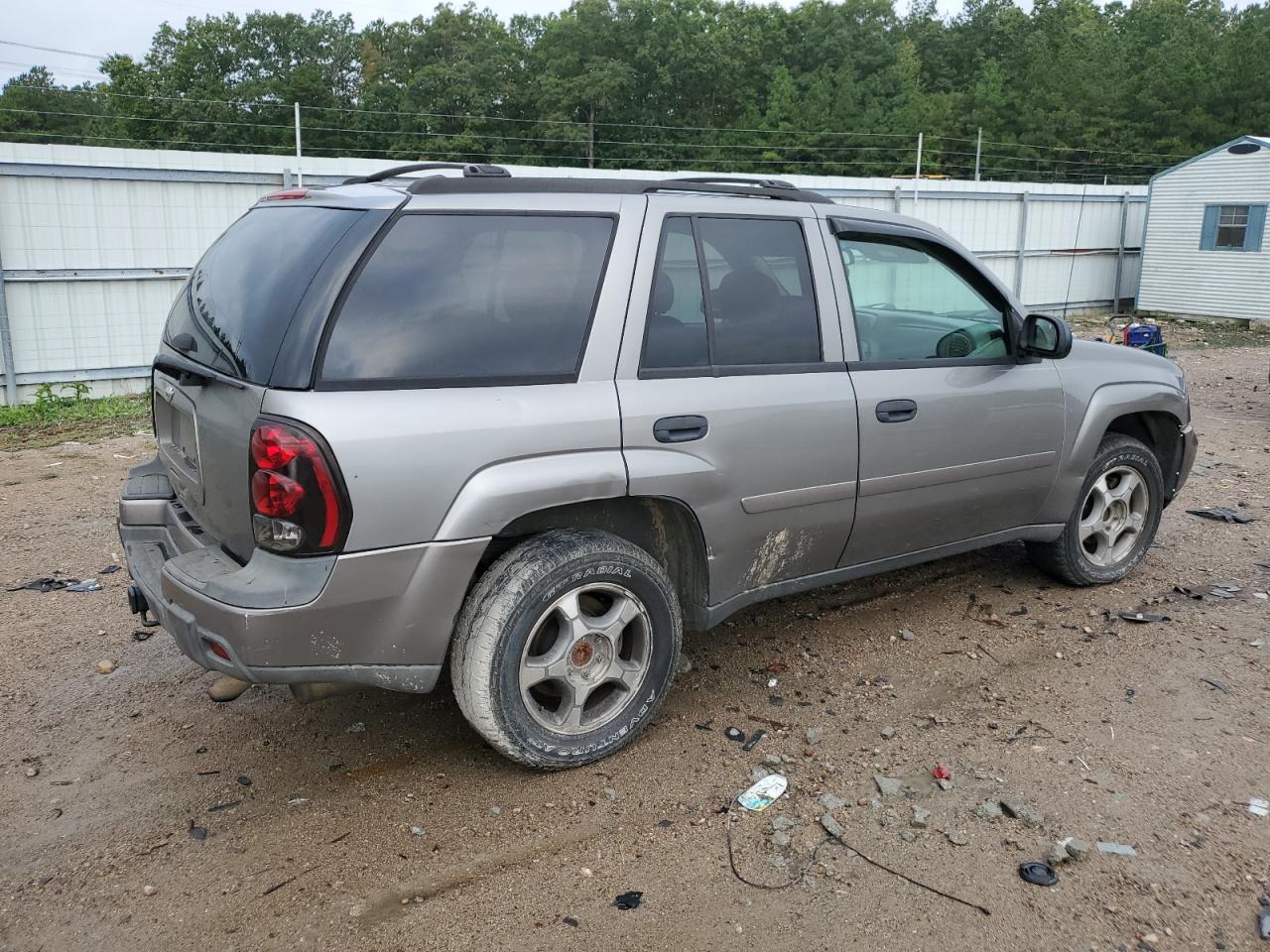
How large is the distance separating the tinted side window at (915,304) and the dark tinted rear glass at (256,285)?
79.8 inches

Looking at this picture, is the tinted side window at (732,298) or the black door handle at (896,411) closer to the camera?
the tinted side window at (732,298)

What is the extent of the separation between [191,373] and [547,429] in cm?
117

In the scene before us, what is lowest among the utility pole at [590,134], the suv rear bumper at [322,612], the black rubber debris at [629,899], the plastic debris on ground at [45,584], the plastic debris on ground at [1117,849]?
the plastic debris on ground at [45,584]

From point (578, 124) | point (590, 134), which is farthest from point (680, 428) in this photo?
point (590, 134)

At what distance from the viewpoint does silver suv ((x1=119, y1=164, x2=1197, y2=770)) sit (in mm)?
3047

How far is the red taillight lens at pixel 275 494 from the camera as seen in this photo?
2.95m

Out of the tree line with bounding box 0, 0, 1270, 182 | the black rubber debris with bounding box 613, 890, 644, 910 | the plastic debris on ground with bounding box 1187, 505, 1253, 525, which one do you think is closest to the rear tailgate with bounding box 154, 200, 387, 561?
the black rubber debris with bounding box 613, 890, 644, 910

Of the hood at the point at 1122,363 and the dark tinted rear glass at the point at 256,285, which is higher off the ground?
the dark tinted rear glass at the point at 256,285

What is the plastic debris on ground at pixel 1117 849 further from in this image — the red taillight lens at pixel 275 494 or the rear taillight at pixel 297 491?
the red taillight lens at pixel 275 494

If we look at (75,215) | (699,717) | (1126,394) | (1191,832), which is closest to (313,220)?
(699,717)

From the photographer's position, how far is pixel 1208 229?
67.3 feet

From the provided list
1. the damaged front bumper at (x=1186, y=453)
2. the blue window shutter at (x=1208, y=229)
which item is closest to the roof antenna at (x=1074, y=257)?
the blue window shutter at (x=1208, y=229)

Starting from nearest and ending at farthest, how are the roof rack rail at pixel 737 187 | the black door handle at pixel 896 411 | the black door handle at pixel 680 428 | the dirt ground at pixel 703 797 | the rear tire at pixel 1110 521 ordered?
the dirt ground at pixel 703 797 < the black door handle at pixel 680 428 < the roof rack rail at pixel 737 187 < the black door handle at pixel 896 411 < the rear tire at pixel 1110 521

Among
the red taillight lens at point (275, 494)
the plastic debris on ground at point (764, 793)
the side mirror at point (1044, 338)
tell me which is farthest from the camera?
the side mirror at point (1044, 338)
